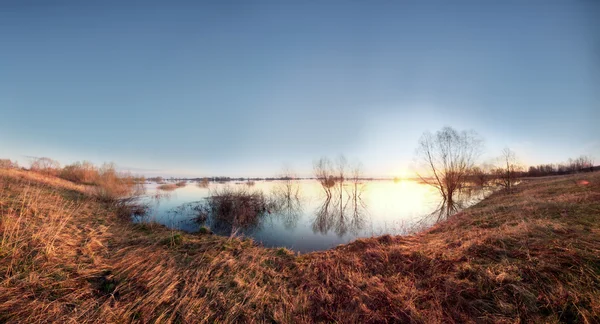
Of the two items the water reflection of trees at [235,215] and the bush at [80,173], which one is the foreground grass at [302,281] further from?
the bush at [80,173]

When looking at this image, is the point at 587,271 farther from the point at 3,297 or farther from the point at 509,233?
the point at 3,297

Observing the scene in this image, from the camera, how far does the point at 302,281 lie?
16.1 ft

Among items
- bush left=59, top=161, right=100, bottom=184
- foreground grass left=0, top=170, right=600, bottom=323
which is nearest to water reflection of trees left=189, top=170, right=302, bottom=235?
foreground grass left=0, top=170, right=600, bottom=323

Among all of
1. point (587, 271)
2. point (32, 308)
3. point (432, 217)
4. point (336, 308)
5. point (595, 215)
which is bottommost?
point (432, 217)

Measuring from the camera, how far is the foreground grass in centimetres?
315

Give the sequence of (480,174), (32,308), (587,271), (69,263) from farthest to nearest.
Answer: (480,174)
(69,263)
(587,271)
(32,308)

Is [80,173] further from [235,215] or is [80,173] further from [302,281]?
[302,281]

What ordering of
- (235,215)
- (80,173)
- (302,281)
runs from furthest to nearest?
1. (80,173)
2. (235,215)
3. (302,281)

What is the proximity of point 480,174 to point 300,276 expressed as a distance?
150ft


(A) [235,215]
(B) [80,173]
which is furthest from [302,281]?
(B) [80,173]

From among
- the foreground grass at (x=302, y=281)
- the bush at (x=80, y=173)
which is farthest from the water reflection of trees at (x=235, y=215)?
the bush at (x=80, y=173)

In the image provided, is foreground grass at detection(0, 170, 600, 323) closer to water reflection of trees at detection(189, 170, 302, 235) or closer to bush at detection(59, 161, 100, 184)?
water reflection of trees at detection(189, 170, 302, 235)

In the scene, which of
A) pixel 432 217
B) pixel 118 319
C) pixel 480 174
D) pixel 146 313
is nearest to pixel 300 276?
pixel 146 313

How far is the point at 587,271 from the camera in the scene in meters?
3.48
